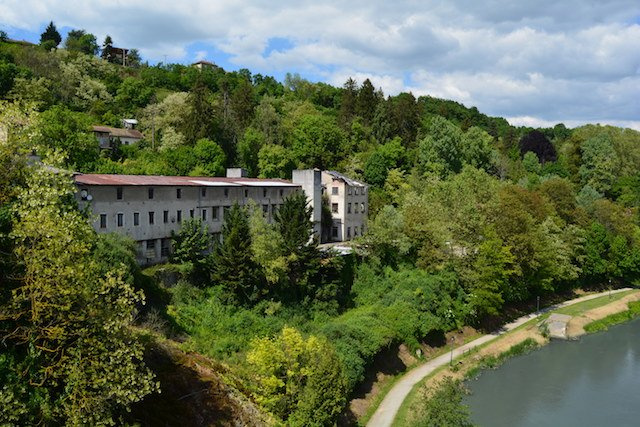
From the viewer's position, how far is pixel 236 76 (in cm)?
13062

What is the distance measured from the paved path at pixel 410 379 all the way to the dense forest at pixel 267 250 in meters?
1.79

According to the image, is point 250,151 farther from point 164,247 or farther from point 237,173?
Answer: point 164,247

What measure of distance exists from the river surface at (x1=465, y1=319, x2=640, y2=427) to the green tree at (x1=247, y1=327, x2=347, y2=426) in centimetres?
1200

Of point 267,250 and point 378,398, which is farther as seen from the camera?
point 267,250

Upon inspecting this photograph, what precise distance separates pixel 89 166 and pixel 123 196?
1897 centimetres

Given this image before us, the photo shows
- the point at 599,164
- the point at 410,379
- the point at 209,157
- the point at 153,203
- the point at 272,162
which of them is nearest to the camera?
the point at 410,379

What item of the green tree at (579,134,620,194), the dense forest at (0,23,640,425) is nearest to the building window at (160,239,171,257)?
the dense forest at (0,23,640,425)

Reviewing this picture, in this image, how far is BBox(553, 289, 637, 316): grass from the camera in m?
56.0

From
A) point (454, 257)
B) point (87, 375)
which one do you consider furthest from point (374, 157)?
point (87, 375)

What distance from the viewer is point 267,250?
38.3m

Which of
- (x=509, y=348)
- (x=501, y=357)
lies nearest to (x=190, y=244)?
(x=501, y=357)

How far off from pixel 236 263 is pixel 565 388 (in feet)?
80.1

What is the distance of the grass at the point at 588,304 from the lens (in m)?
56.0

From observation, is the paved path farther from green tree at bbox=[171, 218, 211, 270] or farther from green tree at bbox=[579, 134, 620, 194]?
green tree at bbox=[579, 134, 620, 194]
